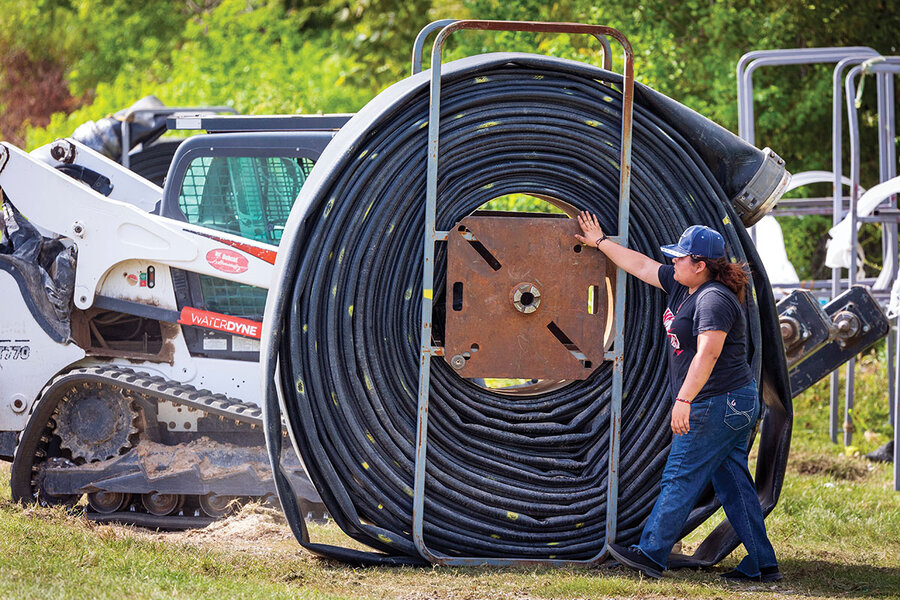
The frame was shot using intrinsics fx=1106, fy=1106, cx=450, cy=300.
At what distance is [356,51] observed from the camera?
17.7 metres

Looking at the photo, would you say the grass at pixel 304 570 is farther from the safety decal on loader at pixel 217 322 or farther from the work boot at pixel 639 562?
the safety decal on loader at pixel 217 322

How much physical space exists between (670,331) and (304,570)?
212cm

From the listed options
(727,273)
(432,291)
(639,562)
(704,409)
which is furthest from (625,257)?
(639,562)

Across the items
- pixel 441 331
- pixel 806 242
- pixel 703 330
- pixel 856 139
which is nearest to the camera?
pixel 703 330

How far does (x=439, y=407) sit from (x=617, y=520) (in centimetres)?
108

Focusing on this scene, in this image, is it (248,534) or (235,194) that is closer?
(248,534)

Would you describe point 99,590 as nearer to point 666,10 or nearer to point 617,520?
point 617,520

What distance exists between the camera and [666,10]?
13.3 metres

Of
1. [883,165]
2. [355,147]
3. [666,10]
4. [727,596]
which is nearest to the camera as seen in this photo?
[727,596]

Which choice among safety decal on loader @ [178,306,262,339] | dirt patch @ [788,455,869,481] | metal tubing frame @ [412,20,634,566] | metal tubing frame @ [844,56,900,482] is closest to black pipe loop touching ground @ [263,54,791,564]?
metal tubing frame @ [412,20,634,566]

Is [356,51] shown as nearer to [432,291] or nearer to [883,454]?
[883,454]

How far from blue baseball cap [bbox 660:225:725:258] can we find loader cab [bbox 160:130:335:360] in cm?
308

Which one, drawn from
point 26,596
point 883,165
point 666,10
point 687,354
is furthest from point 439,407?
point 666,10

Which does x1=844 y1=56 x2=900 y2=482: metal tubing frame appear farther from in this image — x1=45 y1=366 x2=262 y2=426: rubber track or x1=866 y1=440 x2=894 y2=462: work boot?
x1=45 y1=366 x2=262 y2=426: rubber track
